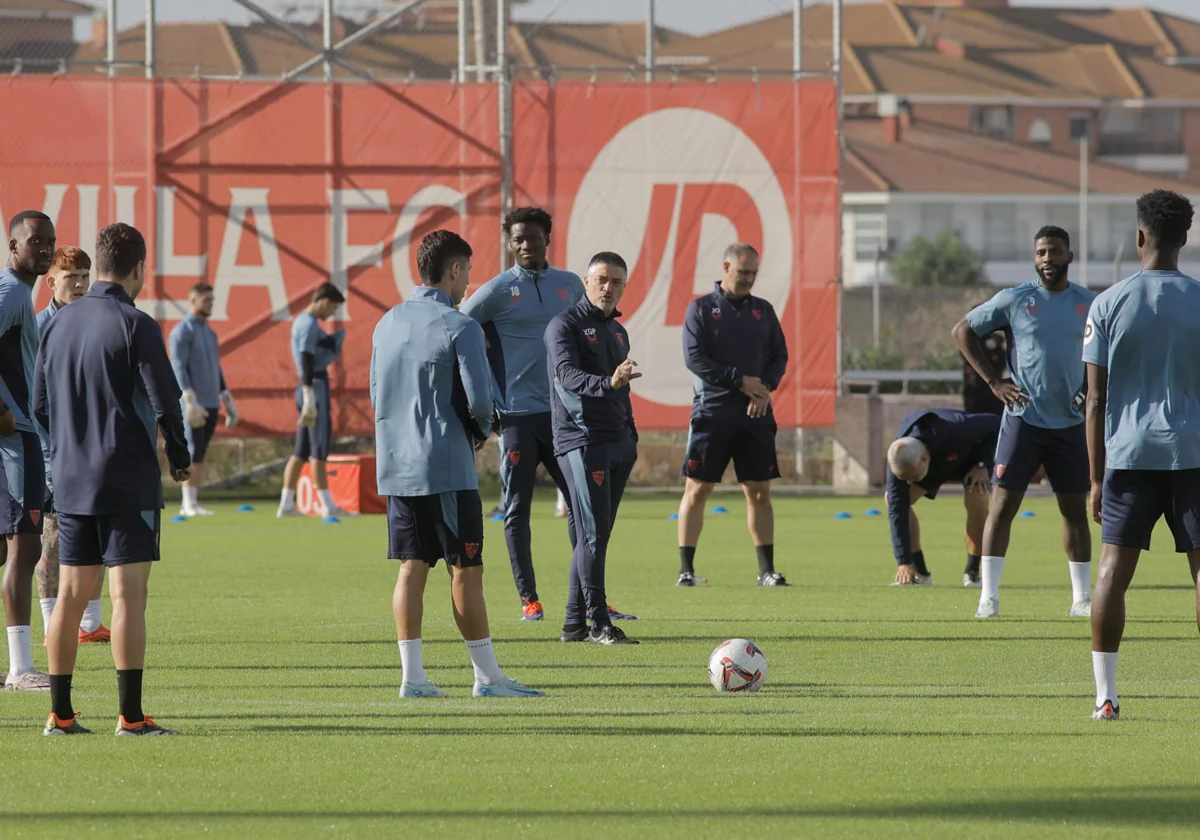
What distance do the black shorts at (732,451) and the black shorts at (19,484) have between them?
6024 millimetres

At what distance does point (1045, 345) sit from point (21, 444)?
616cm

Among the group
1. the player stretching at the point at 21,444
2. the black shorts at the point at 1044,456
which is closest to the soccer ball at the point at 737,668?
the player stretching at the point at 21,444

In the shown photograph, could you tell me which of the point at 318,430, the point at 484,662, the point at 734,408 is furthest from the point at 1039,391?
the point at 318,430

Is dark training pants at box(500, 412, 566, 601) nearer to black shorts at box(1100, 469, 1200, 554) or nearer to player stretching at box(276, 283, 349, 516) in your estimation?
black shorts at box(1100, 469, 1200, 554)

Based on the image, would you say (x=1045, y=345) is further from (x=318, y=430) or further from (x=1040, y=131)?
(x=1040, y=131)

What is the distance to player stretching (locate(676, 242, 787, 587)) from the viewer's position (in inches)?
537

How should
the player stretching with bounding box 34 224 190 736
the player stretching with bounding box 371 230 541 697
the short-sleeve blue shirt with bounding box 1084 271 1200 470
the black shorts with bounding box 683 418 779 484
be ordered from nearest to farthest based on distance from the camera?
the player stretching with bounding box 34 224 190 736 < the short-sleeve blue shirt with bounding box 1084 271 1200 470 < the player stretching with bounding box 371 230 541 697 < the black shorts with bounding box 683 418 779 484

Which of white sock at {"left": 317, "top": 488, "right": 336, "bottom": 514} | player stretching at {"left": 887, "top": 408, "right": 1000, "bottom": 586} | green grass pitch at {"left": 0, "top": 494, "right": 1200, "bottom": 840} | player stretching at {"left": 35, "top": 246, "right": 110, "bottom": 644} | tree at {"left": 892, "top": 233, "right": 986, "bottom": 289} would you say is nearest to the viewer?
green grass pitch at {"left": 0, "top": 494, "right": 1200, "bottom": 840}

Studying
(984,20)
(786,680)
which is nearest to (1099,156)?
(984,20)

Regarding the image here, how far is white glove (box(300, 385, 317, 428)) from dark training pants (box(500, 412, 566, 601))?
28.7 feet

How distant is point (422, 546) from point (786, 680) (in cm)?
191

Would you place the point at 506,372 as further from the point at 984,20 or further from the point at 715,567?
the point at 984,20

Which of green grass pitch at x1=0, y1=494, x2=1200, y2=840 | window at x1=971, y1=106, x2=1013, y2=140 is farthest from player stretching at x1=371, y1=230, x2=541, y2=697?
window at x1=971, y1=106, x2=1013, y2=140

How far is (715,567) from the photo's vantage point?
1533cm
